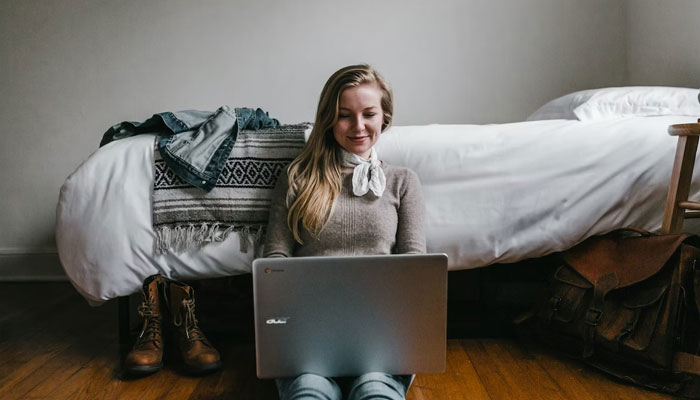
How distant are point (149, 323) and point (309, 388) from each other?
0.65m

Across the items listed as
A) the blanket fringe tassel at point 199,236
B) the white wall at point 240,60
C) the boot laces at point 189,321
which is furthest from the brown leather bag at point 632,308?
the white wall at point 240,60

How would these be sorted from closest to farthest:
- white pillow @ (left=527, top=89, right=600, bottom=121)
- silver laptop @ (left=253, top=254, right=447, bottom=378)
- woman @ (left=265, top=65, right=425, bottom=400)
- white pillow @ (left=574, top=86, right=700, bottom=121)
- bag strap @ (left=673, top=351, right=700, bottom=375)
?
silver laptop @ (left=253, top=254, right=447, bottom=378)
bag strap @ (left=673, top=351, right=700, bottom=375)
woman @ (left=265, top=65, right=425, bottom=400)
white pillow @ (left=574, top=86, right=700, bottom=121)
white pillow @ (left=527, top=89, right=600, bottom=121)

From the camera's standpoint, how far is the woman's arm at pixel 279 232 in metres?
1.34

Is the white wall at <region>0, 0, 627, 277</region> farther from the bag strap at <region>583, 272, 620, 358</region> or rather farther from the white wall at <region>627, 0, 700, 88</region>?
the bag strap at <region>583, 272, 620, 358</region>

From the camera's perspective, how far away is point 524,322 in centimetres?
167

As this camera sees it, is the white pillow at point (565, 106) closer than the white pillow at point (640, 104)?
No

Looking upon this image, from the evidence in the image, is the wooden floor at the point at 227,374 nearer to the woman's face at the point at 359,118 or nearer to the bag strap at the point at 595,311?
the bag strap at the point at 595,311

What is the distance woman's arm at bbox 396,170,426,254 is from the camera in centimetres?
136

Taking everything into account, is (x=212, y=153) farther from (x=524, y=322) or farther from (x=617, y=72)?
(x=617, y=72)

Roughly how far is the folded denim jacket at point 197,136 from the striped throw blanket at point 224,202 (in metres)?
0.03

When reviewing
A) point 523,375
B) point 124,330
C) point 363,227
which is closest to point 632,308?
point 523,375

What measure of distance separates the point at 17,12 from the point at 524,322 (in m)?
2.50

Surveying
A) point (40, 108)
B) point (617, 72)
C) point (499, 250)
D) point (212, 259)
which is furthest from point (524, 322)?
point (40, 108)

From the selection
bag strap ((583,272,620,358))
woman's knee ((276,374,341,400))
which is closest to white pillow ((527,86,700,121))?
bag strap ((583,272,620,358))
